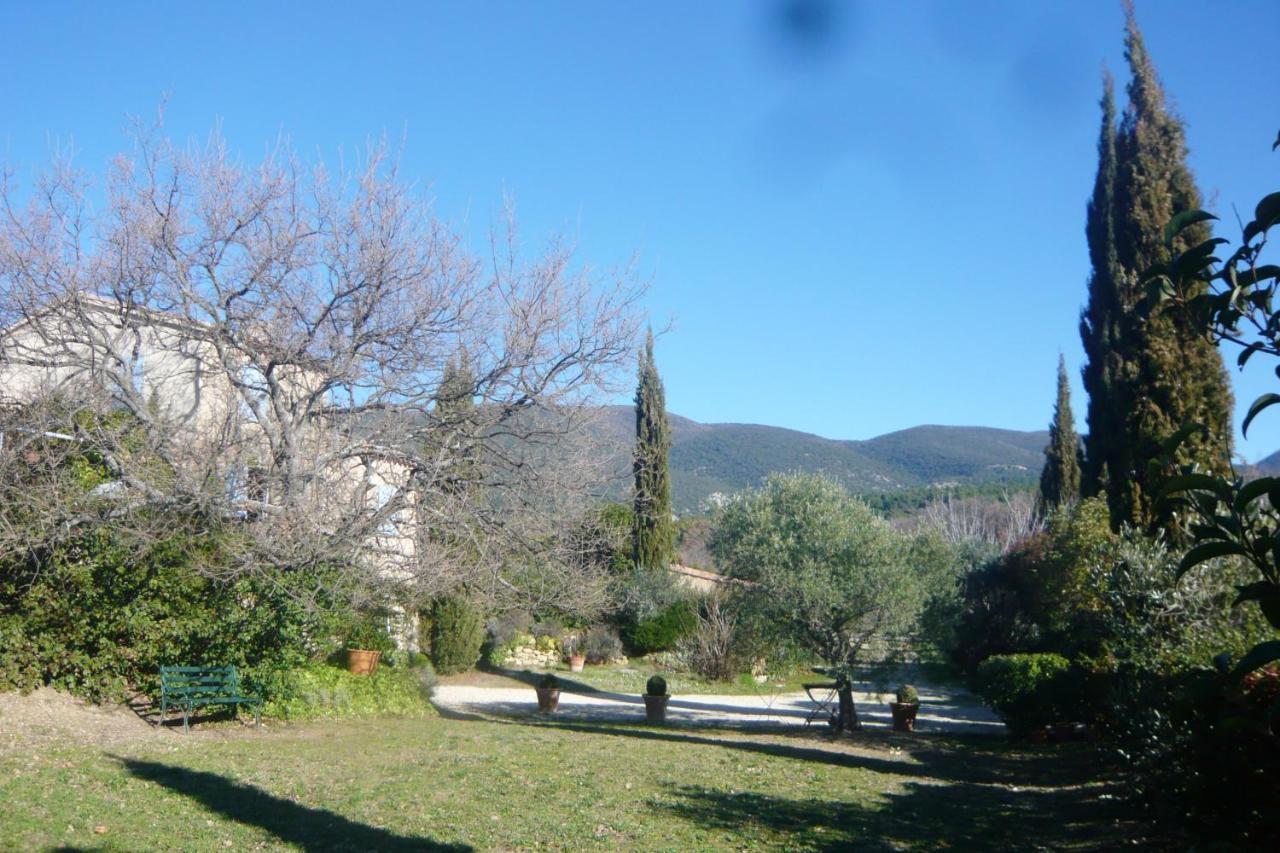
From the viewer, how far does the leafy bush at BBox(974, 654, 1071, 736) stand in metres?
15.3

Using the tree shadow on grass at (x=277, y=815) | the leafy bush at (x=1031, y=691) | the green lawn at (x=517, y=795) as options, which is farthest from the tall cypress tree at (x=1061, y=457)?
the tree shadow on grass at (x=277, y=815)

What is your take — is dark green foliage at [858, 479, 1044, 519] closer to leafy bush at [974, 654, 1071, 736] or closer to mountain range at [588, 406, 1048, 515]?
mountain range at [588, 406, 1048, 515]

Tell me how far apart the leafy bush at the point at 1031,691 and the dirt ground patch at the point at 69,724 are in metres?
11.9

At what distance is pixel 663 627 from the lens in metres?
28.7

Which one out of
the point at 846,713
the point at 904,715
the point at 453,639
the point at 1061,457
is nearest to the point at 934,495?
the point at 1061,457

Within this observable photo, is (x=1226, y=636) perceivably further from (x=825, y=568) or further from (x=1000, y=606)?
(x=1000, y=606)

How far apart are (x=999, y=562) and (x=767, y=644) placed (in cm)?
968

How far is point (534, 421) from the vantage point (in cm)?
1552

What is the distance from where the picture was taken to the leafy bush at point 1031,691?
15.3 meters

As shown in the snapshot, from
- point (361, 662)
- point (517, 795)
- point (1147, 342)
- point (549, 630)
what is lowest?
point (517, 795)

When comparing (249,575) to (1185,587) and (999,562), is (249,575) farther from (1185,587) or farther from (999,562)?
(999,562)

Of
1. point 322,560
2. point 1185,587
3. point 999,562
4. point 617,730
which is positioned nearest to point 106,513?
point 322,560

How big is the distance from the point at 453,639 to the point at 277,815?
1563 centimetres

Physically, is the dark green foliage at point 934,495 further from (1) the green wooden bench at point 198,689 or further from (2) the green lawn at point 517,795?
(1) the green wooden bench at point 198,689
